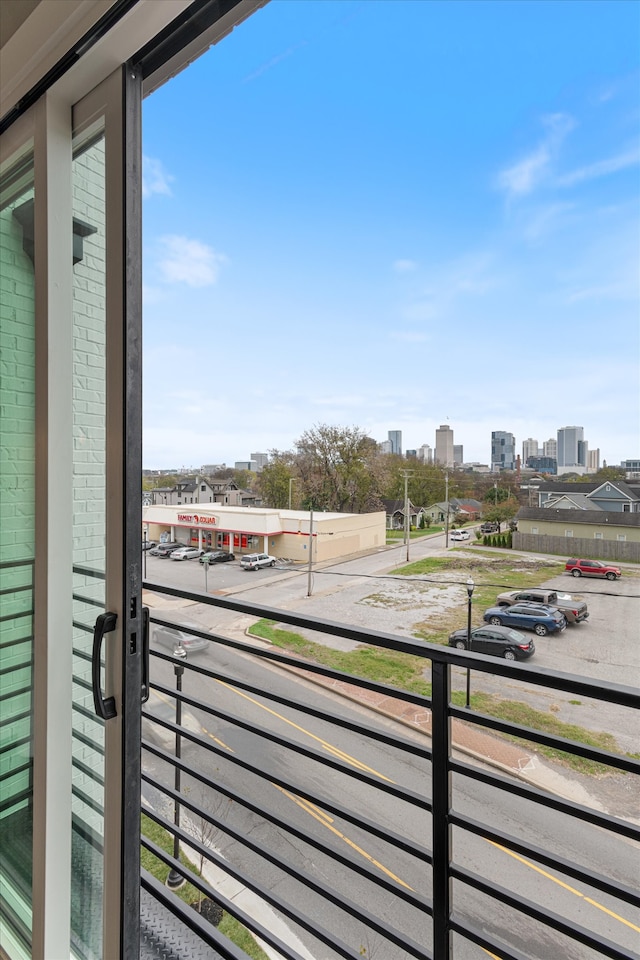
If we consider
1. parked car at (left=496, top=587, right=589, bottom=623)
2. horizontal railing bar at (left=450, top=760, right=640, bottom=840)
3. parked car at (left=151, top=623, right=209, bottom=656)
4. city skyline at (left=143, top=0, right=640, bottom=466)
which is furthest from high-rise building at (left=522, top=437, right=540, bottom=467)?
parked car at (left=151, top=623, right=209, bottom=656)

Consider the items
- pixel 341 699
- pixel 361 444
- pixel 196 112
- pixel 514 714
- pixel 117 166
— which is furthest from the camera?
pixel 196 112

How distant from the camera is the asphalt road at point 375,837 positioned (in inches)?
36.4

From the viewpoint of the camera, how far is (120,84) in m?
0.82

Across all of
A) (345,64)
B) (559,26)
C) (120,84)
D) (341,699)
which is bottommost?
(341,699)

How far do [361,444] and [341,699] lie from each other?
633 millimetres

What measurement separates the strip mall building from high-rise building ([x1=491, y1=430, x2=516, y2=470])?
0.37 meters

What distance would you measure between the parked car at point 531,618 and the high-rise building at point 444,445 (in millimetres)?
333

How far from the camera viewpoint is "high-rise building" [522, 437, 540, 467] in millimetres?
900

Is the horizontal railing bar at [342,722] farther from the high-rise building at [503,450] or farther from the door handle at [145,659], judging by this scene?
the high-rise building at [503,450]

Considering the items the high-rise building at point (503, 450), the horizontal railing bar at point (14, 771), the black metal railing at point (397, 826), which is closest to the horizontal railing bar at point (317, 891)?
the black metal railing at point (397, 826)

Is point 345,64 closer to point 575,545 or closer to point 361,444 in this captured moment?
point 361,444

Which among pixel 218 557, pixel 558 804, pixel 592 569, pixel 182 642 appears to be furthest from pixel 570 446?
pixel 182 642

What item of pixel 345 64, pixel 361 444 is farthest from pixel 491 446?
pixel 345 64

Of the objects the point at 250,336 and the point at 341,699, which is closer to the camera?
the point at 341,699
